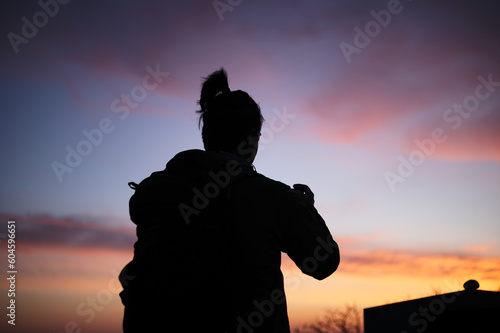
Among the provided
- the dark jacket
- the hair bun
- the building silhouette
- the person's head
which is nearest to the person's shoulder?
the dark jacket

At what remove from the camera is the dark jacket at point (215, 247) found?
4.80 feet

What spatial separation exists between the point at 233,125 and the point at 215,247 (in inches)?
25.2

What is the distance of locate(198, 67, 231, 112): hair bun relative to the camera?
213 cm

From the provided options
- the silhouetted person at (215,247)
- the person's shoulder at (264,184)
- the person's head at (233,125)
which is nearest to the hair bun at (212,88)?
the person's head at (233,125)

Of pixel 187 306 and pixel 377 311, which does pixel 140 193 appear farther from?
pixel 377 311

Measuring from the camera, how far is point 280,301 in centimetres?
155

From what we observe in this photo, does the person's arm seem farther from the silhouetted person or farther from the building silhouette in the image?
the building silhouette

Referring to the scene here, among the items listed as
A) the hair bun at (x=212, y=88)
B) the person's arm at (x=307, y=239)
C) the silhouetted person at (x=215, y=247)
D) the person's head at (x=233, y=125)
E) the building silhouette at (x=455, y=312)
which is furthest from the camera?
the building silhouette at (x=455, y=312)

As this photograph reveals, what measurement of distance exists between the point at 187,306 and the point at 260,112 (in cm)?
96

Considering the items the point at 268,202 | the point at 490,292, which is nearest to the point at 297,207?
the point at 268,202

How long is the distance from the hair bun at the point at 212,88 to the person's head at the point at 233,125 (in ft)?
0.20

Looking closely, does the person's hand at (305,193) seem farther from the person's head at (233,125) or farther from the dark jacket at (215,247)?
the person's head at (233,125)

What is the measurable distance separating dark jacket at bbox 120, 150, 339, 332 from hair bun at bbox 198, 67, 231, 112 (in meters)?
0.48

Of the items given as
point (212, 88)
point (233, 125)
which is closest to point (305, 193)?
point (233, 125)
